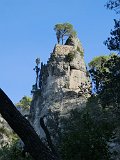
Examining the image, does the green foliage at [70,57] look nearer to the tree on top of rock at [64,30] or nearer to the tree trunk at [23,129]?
the tree on top of rock at [64,30]

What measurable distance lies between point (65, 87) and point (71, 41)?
21.5 metres

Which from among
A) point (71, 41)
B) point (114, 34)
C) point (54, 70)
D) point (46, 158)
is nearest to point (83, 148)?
point (114, 34)

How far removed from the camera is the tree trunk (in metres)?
8.16

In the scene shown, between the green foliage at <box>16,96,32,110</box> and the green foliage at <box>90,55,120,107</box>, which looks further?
the green foliage at <box>16,96,32,110</box>

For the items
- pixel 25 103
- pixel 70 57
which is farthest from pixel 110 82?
pixel 25 103

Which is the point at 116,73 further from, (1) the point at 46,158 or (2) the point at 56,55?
(2) the point at 56,55

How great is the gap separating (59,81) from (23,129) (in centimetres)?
7278

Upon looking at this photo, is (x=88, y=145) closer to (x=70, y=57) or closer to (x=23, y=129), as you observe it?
(x=23, y=129)

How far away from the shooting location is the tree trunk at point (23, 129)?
8156mm

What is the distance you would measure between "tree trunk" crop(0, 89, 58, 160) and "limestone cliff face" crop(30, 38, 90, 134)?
61.3 meters

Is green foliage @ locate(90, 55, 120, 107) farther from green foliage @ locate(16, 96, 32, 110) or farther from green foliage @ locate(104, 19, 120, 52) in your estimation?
green foliage @ locate(16, 96, 32, 110)

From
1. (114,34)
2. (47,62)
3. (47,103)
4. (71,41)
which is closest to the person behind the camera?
(114,34)

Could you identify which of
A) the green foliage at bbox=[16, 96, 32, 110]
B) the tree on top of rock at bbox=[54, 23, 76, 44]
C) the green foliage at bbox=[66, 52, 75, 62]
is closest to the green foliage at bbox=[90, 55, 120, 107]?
the green foliage at bbox=[66, 52, 75, 62]

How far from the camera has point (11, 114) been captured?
8.20 m
